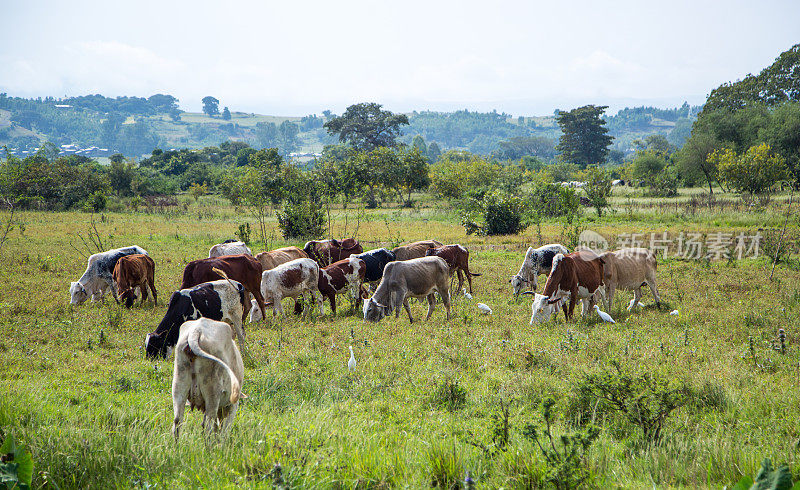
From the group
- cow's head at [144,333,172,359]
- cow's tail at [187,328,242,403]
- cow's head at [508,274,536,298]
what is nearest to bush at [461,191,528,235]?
cow's head at [508,274,536,298]

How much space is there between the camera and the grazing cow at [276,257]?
13891mm

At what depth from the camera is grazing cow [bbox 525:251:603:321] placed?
11.2 meters

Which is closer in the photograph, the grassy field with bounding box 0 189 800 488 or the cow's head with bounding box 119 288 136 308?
the grassy field with bounding box 0 189 800 488

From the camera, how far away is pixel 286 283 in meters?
12.5

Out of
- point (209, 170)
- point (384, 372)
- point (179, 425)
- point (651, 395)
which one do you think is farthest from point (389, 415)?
point (209, 170)

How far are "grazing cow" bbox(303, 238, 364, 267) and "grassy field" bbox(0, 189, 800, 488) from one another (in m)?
3.34

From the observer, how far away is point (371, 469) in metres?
4.03

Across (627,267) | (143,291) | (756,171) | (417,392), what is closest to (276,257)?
(143,291)

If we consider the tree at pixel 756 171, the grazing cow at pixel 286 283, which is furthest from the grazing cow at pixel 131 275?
the tree at pixel 756 171

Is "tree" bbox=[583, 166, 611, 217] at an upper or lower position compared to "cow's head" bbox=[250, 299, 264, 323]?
upper

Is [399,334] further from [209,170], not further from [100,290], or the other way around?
[209,170]

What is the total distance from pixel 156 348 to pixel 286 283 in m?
4.50

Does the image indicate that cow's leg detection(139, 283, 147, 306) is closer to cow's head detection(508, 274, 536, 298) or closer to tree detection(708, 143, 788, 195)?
cow's head detection(508, 274, 536, 298)

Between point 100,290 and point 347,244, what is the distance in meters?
7.24
